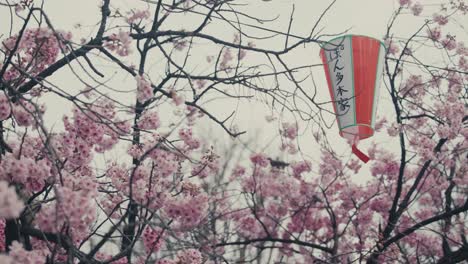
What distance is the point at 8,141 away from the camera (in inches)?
127

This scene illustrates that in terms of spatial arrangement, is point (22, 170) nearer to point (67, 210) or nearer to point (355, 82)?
point (67, 210)

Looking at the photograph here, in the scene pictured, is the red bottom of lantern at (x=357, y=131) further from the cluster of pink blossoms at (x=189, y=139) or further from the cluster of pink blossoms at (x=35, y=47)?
the cluster of pink blossoms at (x=35, y=47)

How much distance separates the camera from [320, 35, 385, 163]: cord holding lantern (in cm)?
371

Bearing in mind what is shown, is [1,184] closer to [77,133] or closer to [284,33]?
[77,133]

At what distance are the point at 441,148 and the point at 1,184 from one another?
5.56m

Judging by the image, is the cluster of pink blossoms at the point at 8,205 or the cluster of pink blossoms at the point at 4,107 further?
the cluster of pink blossoms at the point at 4,107

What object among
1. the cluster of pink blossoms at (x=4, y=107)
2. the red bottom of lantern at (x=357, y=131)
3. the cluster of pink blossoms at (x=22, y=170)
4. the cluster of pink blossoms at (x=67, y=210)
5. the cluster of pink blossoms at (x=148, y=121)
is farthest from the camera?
the red bottom of lantern at (x=357, y=131)

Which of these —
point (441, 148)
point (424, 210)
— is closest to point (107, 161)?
point (441, 148)

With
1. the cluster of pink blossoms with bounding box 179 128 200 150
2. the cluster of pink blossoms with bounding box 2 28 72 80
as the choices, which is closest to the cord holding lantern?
the cluster of pink blossoms with bounding box 179 128 200 150

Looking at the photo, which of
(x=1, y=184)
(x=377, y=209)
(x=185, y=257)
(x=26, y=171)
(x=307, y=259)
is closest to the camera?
(x=1, y=184)

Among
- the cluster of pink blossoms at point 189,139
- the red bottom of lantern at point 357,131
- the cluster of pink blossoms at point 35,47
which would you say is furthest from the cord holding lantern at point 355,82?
the cluster of pink blossoms at point 35,47

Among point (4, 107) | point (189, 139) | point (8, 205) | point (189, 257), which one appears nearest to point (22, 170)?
point (4, 107)

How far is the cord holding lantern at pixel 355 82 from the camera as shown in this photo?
371 cm

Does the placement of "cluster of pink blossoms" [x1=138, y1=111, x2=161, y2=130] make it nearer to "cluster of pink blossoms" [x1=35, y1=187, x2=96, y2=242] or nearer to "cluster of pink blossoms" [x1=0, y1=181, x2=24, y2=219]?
"cluster of pink blossoms" [x1=35, y1=187, x2=96, y2=242]
